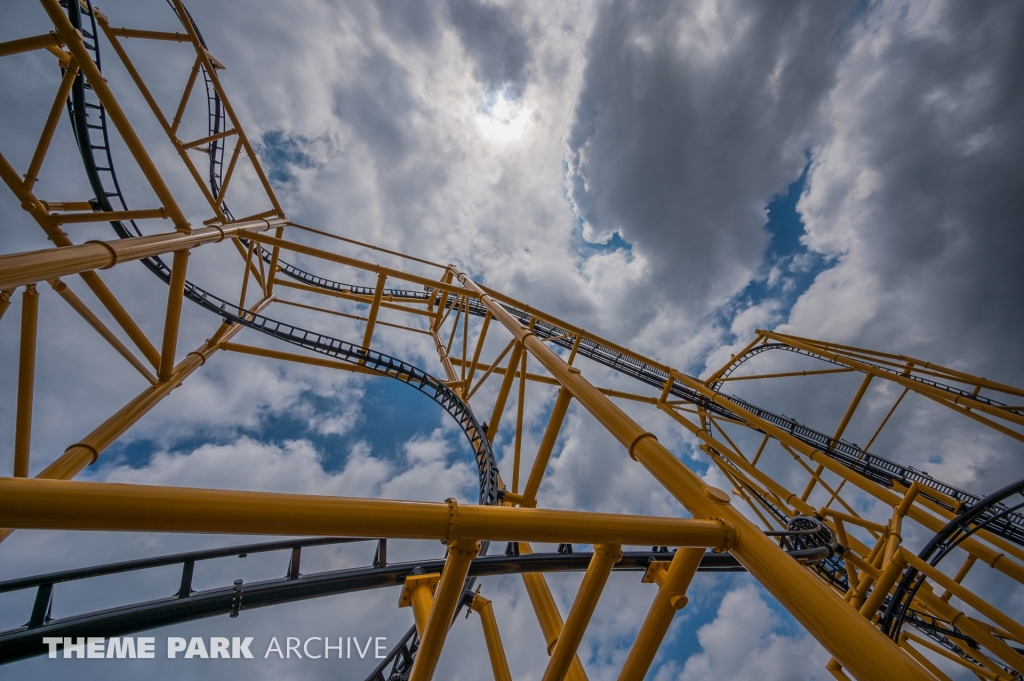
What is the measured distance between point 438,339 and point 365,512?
890 cm

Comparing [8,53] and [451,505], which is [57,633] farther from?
[8,53]

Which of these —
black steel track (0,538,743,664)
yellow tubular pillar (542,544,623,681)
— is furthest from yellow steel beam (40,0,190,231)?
yellow tubular pillar (542,544,623,681)

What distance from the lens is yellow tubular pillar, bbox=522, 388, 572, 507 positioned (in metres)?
4.52

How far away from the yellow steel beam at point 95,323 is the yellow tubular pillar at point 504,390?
4.72 metres

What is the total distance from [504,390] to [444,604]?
3.87m

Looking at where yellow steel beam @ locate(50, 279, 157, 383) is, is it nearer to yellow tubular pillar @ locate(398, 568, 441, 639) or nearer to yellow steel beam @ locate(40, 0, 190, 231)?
yellow steel beam @ locate(40, 0, 190, 231)

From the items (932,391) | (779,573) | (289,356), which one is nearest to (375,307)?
(289,356)

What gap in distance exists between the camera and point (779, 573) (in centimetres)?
A: 231

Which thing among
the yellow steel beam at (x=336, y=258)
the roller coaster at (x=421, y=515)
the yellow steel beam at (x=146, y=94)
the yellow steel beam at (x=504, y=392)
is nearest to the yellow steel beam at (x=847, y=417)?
the roller coaster at (x=421, y=515)

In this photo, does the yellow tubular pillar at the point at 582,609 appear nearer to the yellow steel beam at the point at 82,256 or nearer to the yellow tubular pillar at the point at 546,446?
the yellow tubular pillar at the point at 546,446

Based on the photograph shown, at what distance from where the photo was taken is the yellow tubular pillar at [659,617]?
2.76 metres

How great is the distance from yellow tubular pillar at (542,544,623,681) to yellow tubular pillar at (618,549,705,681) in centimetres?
35

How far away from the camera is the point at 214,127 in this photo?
7.78 m

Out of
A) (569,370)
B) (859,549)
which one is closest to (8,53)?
(569,370)
